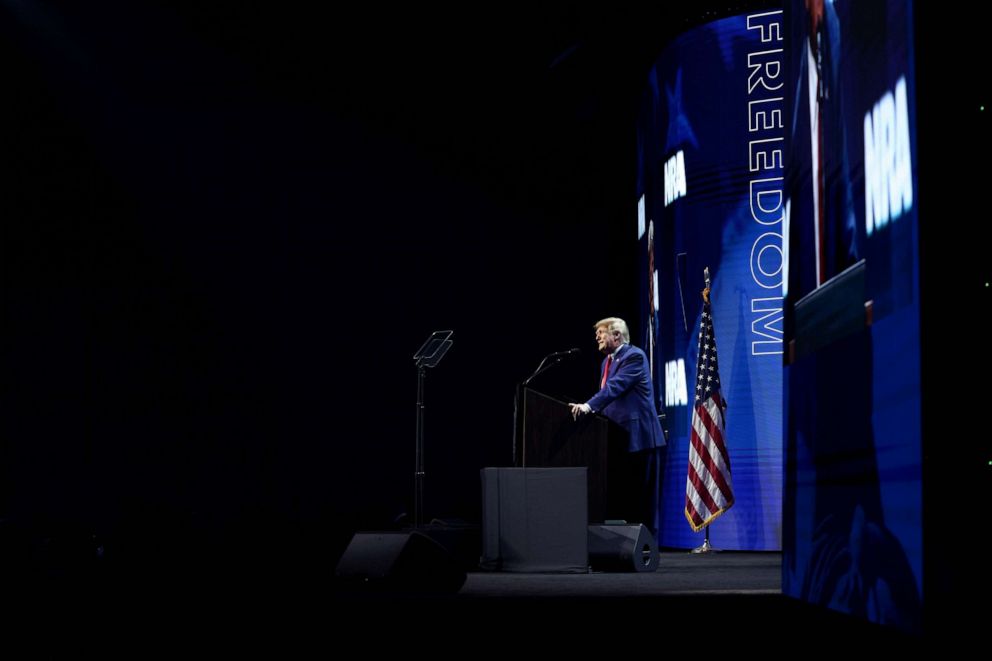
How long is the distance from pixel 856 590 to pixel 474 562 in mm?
3504

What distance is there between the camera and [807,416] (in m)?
A: 3.29

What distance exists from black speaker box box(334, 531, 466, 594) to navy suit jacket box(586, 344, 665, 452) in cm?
205

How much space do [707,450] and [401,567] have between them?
3744 millimetres

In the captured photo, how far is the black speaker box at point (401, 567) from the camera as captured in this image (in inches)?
165

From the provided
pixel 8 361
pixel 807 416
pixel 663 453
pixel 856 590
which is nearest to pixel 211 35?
pixel 8 361

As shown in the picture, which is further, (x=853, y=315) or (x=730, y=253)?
(x=730, y=253)

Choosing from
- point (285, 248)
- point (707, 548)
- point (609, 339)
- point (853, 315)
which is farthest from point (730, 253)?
point (853, 315)

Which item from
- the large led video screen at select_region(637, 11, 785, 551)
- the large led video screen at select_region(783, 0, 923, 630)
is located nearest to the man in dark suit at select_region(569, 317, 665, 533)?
the large led video screen at select_region(637, 11, 785, 551)

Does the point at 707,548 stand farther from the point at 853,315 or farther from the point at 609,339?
the point at 853,315

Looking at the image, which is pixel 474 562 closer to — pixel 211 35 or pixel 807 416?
pixel 807 416

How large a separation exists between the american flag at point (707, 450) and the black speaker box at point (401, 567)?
141 inches

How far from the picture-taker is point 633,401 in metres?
6.33

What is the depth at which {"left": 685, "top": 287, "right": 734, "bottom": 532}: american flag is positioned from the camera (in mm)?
7566

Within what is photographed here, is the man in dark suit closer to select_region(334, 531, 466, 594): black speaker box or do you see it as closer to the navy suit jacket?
the navy suit jacket
